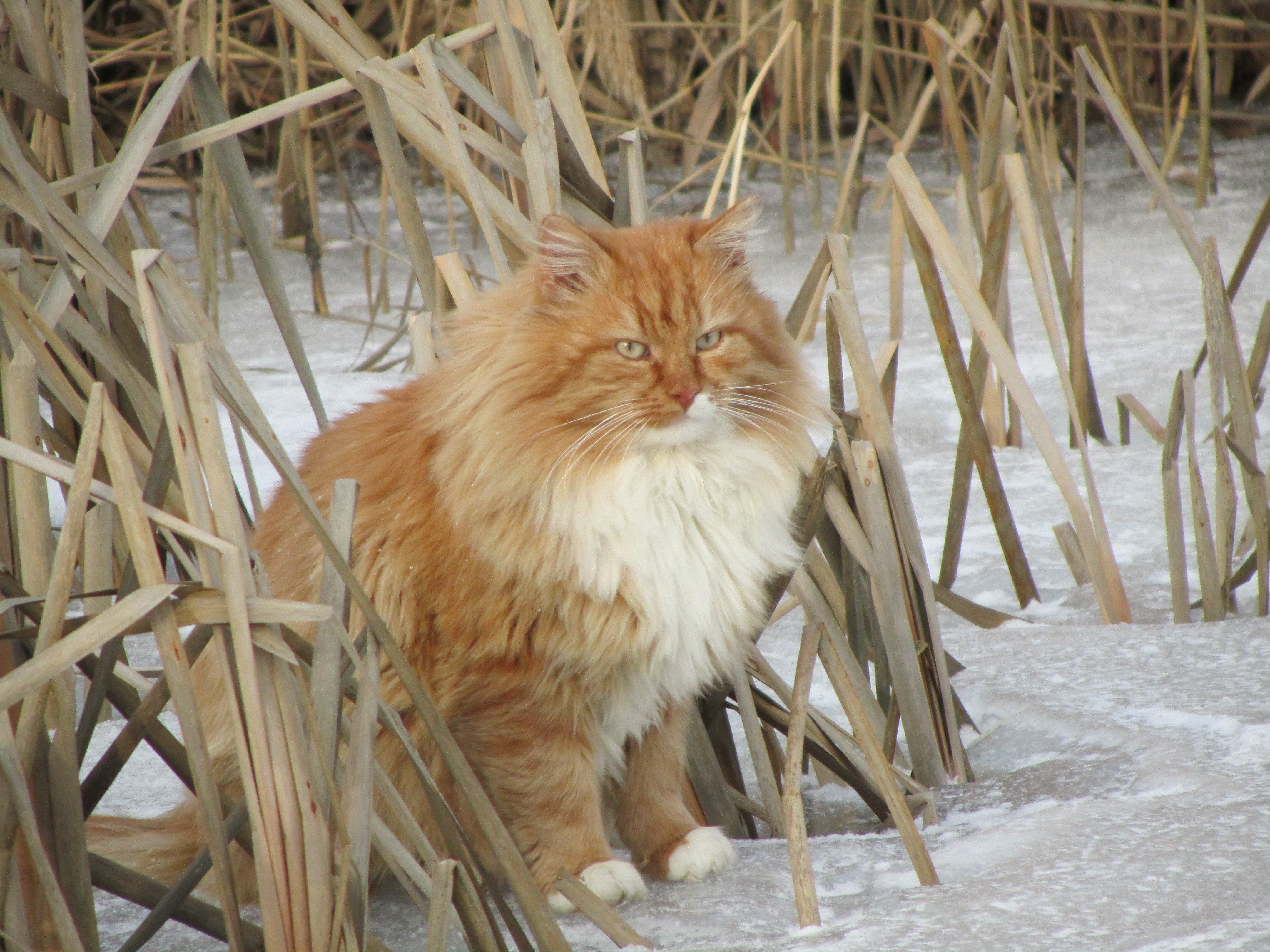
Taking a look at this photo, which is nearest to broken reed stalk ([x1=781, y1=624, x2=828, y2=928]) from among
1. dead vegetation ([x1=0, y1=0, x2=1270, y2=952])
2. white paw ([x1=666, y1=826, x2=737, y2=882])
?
dead vegetation ([x1=0, y1=0, x2=1270, y2=952])

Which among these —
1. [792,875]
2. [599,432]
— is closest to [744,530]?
[599,432]

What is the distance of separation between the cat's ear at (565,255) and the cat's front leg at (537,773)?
0.61 metres

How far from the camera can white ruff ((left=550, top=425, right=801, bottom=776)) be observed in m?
1.65

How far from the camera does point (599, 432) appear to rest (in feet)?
5.66

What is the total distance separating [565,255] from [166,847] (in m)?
1.01

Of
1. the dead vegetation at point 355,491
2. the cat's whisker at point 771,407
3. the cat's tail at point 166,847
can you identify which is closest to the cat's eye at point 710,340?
the cat's whisker at point 771,407

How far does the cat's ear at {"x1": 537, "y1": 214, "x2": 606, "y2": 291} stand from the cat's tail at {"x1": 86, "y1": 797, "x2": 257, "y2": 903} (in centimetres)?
90

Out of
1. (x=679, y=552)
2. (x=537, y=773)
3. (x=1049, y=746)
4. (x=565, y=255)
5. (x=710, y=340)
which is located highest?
(x=565, y=255)

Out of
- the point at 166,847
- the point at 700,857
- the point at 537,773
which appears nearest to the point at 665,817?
the point at 700,857

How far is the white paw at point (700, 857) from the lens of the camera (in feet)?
5.41

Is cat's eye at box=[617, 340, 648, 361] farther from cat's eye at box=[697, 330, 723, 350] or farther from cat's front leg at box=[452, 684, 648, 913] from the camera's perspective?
cat's front leg at box=[452, 684, 648, 913]

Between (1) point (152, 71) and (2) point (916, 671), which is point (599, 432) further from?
(1) point (152, 71)

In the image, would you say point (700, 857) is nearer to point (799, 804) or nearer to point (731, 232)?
point (799, 804)

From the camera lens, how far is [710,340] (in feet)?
5.98
